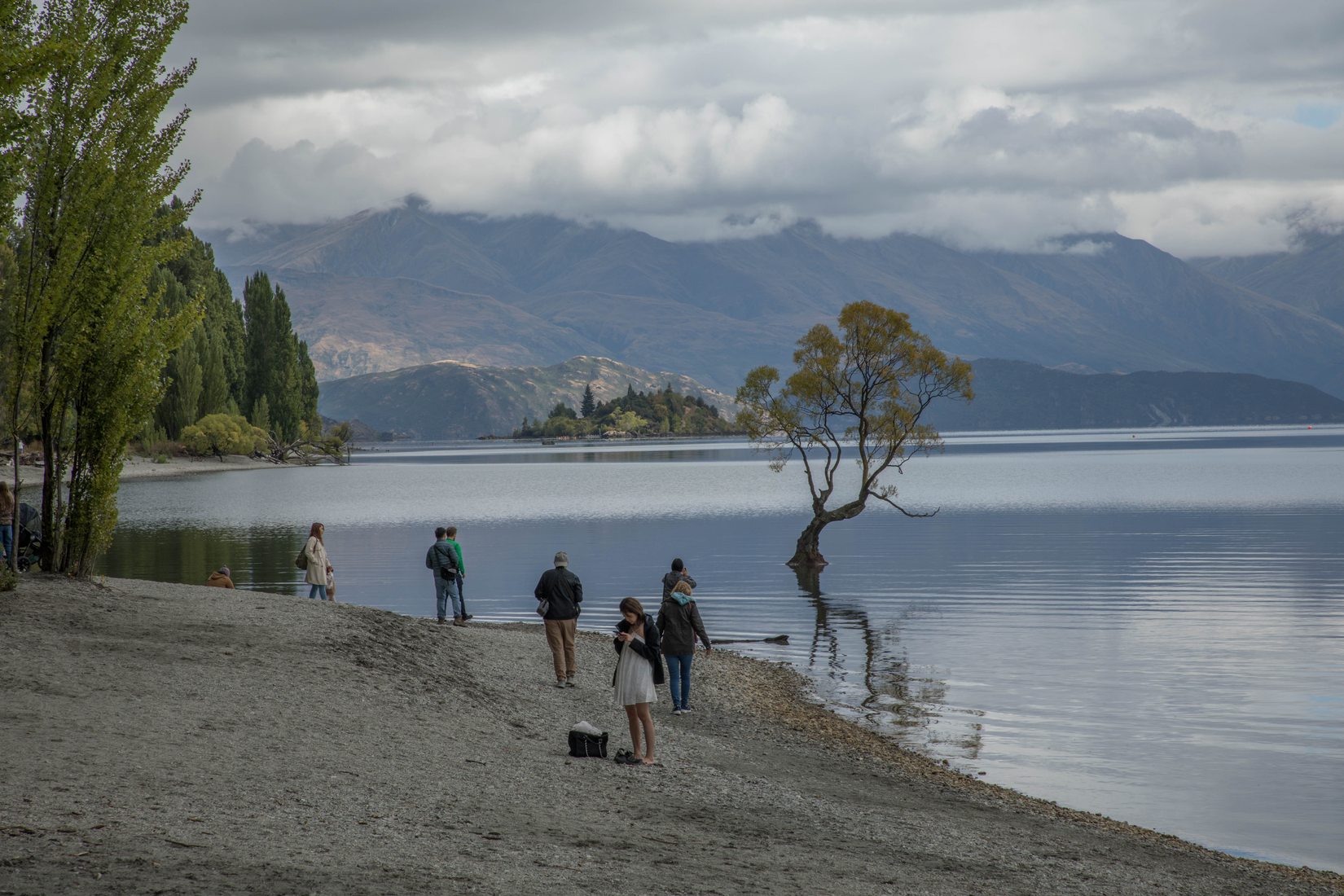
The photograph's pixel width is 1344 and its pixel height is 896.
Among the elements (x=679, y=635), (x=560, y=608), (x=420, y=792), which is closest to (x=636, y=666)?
(x=420, y=792)

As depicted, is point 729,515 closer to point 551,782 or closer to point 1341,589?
point 1341,589

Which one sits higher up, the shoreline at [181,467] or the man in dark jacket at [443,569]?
the shoreline at [181,467]

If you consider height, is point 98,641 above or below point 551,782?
above

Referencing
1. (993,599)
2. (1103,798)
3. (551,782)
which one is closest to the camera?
(551,782)

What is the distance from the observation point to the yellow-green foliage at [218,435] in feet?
489

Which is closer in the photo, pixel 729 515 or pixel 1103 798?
pixel 1103 798

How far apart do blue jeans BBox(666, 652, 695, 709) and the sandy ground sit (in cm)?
45

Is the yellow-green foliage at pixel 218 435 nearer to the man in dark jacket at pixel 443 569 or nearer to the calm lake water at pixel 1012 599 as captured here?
the calm lake water at pixel 1012 599

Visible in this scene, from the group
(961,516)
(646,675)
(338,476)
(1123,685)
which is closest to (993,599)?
(1123,685)

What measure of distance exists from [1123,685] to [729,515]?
6624 centimetres

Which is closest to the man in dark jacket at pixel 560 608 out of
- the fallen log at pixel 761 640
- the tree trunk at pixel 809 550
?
the fallen log at pixel 761 640

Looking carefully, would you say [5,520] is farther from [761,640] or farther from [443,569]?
[761,640]

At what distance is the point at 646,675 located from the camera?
17.9 m

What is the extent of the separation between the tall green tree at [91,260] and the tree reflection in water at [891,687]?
57.7 feet
